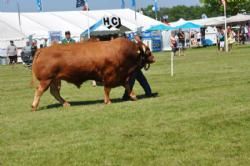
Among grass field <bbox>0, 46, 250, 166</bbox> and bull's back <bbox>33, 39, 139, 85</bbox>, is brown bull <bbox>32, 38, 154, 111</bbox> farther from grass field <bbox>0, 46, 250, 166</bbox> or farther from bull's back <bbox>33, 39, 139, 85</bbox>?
grass field <bbox>0, 46, 250, 166</bbox>

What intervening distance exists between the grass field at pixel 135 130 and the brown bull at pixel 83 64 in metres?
0.62

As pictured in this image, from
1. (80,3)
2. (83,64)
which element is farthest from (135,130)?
(80,3)

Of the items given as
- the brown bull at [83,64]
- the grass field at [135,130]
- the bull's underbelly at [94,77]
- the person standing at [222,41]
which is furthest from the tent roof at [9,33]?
the bull's underbelly at [94,77]

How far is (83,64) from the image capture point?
13562 millimetres

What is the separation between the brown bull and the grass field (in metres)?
0.62

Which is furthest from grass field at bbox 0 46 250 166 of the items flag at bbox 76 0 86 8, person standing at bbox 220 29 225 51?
person standing at bbox 220 29 225 51

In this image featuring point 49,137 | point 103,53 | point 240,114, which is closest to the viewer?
point 49,137

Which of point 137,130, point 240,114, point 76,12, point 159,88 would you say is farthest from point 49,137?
point 76,12

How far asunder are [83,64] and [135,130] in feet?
13.6

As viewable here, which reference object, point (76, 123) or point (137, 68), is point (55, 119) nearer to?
point (76, 123)

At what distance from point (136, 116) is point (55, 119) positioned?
1.63 metres

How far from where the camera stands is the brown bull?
13477mm

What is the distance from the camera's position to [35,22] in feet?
178

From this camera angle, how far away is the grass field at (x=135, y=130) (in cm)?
790
